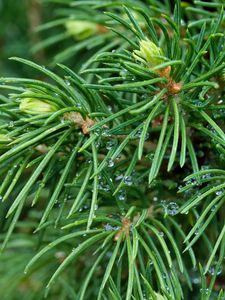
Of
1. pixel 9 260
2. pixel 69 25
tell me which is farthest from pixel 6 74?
pixel 9 260

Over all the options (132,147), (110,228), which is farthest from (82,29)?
(110,228)

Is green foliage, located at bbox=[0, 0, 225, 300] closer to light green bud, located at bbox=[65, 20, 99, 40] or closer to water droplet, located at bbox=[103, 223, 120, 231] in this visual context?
water droplet, located at bbox=[103, 223, 120, 231]

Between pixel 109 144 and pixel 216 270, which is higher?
pixel 109 144

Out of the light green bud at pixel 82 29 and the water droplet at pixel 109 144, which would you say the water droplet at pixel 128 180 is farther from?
the light green bud at pixel 82 29

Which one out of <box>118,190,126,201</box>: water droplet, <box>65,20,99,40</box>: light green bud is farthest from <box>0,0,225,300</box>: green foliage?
<box>65,20,99,40</box>: light green bud

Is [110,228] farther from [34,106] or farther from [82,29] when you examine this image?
[82,29]

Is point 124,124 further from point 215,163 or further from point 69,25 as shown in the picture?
point 69,25
